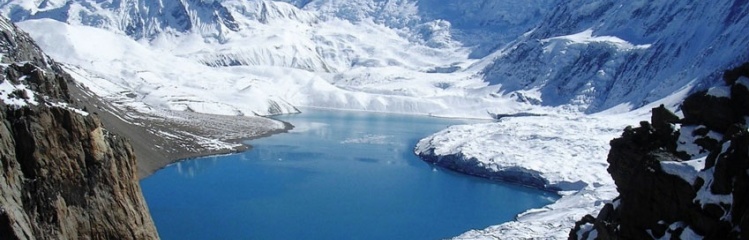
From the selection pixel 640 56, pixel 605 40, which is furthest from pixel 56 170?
pixel 605 40

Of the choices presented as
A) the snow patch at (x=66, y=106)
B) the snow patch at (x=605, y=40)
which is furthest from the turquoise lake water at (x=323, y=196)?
the snow patch at (x=605, y=40)

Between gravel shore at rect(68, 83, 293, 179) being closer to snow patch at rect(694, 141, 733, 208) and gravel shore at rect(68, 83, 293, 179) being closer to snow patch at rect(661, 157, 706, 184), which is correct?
snow patch at rect(661, 157, 706, 184)

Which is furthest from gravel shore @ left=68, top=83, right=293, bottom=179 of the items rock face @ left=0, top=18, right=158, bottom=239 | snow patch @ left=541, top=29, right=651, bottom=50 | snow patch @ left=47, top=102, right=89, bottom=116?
snow patch @ left=541, top=29, right=651, bottom=50

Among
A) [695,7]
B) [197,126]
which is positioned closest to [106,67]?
[197,126]

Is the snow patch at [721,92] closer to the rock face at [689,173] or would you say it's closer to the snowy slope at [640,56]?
the rock face at [689,173]

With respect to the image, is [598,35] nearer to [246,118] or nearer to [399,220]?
[246,118]

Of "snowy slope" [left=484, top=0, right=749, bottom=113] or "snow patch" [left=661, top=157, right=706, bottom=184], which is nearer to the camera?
"snow patch" [left=661, top=157, right=706, bottom=184]
